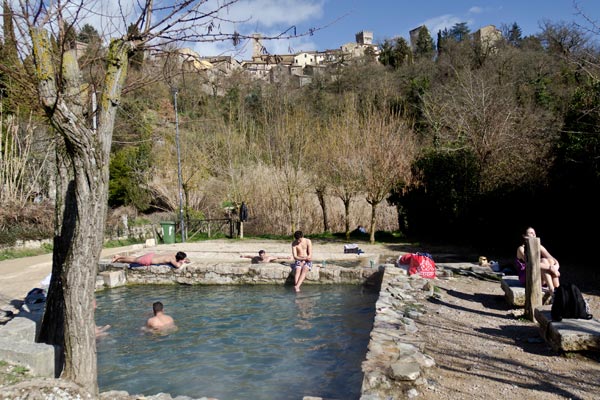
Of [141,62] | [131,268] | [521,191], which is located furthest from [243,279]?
[521,191]

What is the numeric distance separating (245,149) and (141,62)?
1941cm

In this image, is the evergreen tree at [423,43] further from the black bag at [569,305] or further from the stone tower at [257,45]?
→ the stone tower at [257,45]

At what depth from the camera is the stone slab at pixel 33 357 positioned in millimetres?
4484

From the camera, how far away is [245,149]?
24.7 m

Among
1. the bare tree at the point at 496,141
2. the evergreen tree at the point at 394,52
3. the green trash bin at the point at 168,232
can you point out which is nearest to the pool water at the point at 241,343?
the bare tree at the point at 496,141

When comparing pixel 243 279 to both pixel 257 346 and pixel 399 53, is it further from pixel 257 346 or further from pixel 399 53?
pixel 399 53

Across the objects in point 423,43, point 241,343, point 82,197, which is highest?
point 423,43

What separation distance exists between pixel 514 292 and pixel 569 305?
5.99 feet

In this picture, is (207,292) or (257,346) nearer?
(257,346)

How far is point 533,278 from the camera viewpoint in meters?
7.07

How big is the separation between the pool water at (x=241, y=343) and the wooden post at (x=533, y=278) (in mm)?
2577

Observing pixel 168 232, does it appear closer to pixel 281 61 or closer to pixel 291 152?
pixel 291 152

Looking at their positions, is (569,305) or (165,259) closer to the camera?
(569,305)

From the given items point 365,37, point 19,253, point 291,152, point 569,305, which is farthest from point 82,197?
point 365,37
